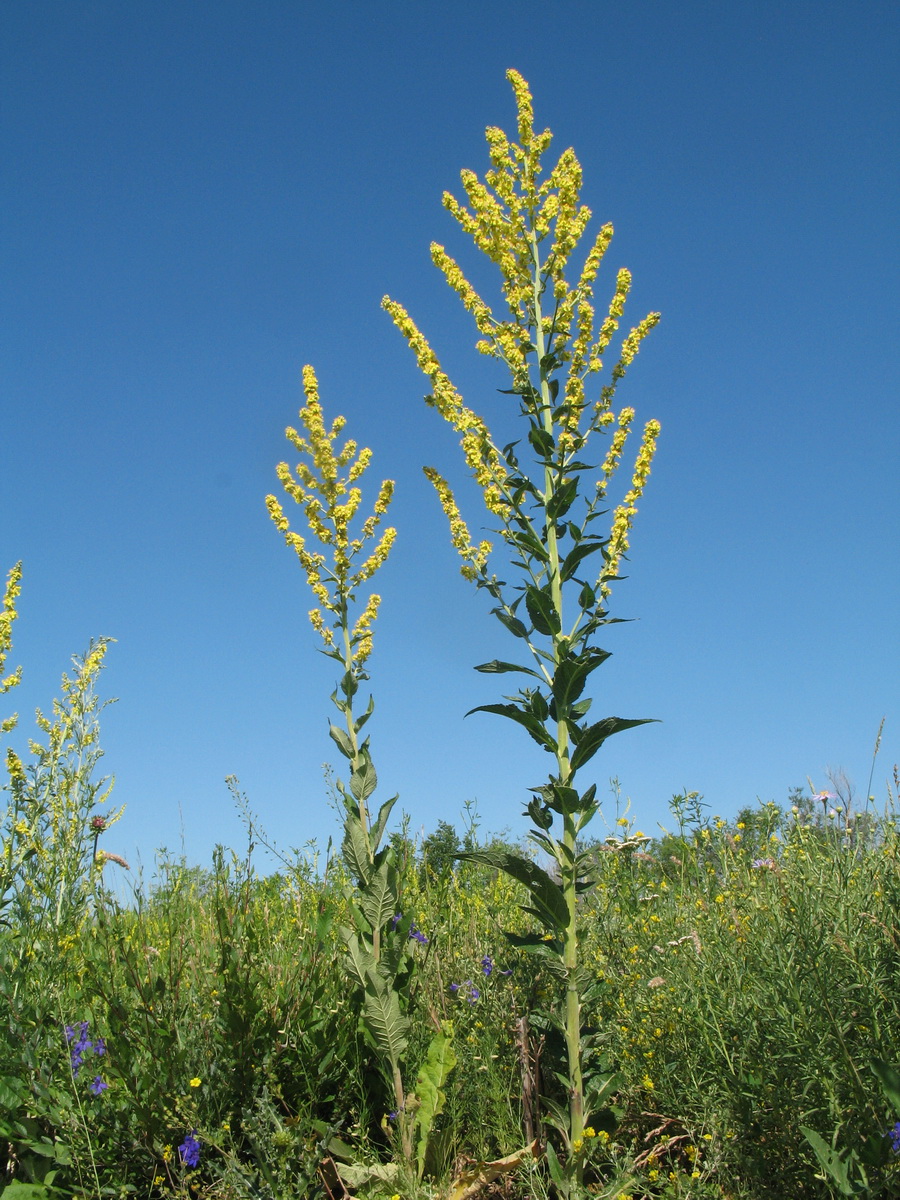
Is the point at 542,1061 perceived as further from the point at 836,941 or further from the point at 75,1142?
the point at 75,1142

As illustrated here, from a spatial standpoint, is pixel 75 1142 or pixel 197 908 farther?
pixel 197 908

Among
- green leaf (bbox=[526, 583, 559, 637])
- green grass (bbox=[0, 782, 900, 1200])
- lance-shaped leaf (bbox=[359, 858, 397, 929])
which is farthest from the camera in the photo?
lance-shaped leaf (bbox=[359, 858, 397, 929])

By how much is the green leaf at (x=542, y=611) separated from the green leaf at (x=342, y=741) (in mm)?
992

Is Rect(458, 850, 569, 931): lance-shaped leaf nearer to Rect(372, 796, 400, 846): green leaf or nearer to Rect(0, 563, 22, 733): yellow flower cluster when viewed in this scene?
Rect(372, 796, 400, 846): green leaf

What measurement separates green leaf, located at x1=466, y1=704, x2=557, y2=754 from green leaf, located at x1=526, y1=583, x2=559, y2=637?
35cm

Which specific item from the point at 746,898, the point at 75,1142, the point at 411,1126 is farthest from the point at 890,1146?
the point at 75,1142

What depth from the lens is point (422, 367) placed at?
3.59 metres

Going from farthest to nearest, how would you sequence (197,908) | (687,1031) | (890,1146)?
(197,908), (687,1031), (890,1146)

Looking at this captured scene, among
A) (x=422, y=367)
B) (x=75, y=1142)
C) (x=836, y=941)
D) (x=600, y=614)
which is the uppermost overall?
(x=422, y=367)

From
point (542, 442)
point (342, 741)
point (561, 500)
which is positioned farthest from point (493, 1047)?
point (542, 442)

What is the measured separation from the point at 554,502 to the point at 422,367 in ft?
3.33

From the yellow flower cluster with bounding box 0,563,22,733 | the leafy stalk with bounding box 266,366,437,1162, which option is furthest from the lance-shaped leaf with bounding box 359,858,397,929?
the yellow flower cluster with bounding box 0,563,22,733

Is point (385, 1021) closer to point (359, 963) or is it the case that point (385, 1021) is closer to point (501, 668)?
point (359, 963)

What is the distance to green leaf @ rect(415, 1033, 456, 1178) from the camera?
9.28 feet
